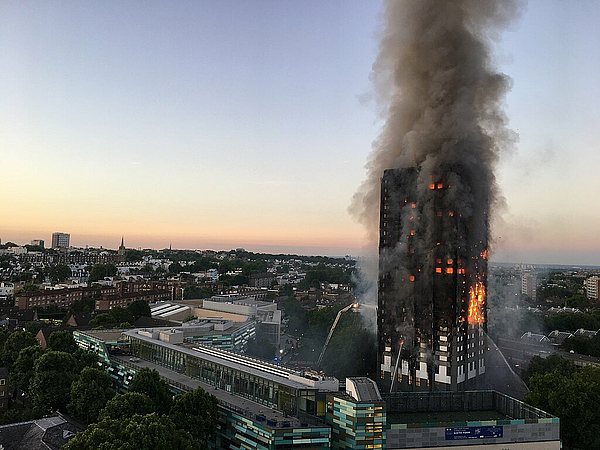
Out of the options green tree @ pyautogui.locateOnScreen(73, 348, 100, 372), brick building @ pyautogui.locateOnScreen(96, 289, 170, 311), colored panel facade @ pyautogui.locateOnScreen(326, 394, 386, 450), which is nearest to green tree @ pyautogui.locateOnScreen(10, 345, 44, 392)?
green tree @ pyautogui.locateOnScreen(73, 348, 100, 372)

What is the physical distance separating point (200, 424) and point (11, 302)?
9869cm

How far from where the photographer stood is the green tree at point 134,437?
26547 mm

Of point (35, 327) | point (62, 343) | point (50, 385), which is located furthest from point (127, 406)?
point (35, 327)

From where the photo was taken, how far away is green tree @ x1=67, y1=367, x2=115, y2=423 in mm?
37719

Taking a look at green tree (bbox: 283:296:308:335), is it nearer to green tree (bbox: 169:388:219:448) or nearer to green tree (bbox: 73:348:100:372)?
green tree (bbox: 73:348:100:372)

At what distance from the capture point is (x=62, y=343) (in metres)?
56.3

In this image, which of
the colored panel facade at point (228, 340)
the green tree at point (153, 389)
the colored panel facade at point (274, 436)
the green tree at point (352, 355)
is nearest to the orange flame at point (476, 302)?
the green tree at point (352, 355)

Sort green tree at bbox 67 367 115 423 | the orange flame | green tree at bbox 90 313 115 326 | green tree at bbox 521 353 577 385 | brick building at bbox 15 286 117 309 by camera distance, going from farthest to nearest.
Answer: brick building at bbox 15 286 117 309
green tree at bbox 90 313 115 326
green tree at bbox 521 353 577 385
the orange flame
green tree at bbox 67 367 115 423

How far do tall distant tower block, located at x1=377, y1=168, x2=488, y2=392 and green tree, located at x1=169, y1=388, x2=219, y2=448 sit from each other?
85.2ft

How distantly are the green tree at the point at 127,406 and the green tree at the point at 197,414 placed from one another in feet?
5.93

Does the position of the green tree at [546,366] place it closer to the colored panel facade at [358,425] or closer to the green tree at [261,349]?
the colored panel facade at [358,425]

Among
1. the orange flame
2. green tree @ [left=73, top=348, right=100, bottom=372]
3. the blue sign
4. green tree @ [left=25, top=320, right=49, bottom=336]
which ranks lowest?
green tree @ [left=25, top=320, right=49, bottom=336]

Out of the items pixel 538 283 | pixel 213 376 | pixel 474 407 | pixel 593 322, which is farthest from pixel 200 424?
pixel 538 283

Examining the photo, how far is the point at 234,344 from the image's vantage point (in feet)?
205
